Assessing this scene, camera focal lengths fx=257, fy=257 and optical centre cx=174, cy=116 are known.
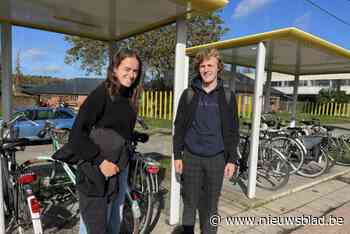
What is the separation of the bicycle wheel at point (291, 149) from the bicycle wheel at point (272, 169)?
37 cm

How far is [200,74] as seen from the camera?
2.18m

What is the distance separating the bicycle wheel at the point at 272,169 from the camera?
404 centimetres

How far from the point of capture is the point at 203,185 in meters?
2.26

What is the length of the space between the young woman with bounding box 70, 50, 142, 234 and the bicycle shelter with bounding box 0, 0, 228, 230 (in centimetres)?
91

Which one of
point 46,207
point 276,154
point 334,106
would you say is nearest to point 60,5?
point 46,207

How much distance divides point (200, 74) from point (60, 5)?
1.77m

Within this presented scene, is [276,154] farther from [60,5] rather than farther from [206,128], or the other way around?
[60,5]

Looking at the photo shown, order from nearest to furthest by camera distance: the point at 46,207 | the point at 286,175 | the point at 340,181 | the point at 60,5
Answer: the point at 60,5 < the point at 46,207 < the point at 286,175 < the point at 340,181

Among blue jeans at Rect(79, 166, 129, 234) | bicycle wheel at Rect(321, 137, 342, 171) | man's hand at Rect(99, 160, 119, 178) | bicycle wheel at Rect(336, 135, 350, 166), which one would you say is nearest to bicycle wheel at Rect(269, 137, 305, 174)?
bicycle wheel at Rect(321, 137, 342, 171)

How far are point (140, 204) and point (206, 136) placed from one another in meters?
0.98

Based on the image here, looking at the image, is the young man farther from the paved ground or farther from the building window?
the building window

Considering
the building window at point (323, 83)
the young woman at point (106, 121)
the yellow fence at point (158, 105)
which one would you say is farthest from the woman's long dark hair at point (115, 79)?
the building window at point (323, 83)

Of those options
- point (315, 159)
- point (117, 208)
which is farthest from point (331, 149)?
point (117, 208)

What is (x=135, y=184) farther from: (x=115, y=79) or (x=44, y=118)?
(x=44, y=118)
